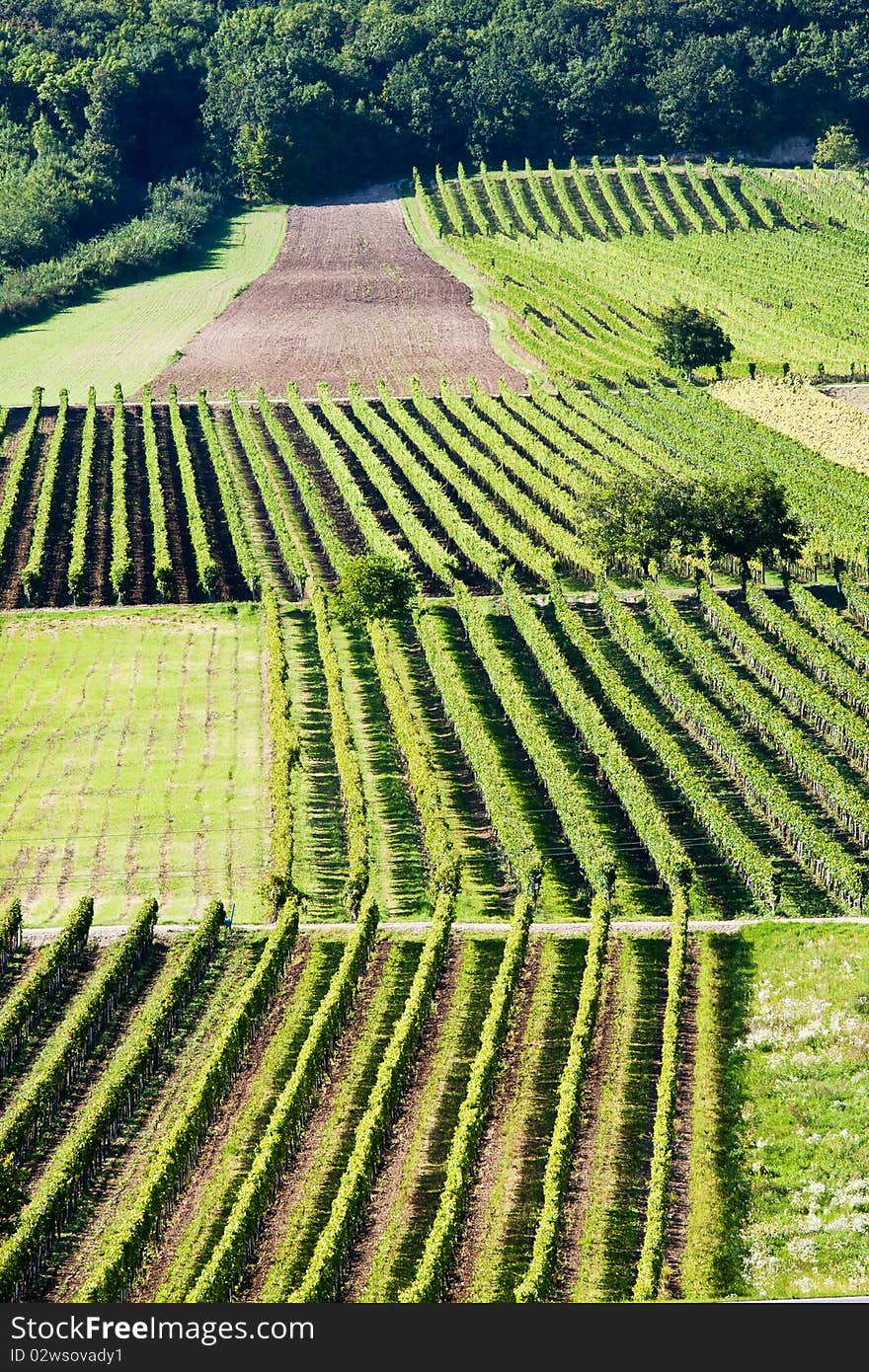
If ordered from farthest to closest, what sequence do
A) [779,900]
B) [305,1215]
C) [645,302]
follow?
[645,302], [779,900], [305,1215]

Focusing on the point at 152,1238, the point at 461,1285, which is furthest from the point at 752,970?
the point at 152,1238

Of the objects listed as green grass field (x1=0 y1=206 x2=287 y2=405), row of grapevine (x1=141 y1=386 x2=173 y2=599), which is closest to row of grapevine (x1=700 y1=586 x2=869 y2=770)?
row of grapevine (x1=141 y1=386 x2=173 y2=599)

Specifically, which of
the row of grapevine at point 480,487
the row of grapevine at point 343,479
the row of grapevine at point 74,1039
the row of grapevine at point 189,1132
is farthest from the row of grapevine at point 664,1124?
the row of grapevine at point 343,479

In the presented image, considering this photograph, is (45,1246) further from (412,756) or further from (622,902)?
(412,756)

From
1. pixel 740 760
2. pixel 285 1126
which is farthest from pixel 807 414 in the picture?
pixel 285 1126

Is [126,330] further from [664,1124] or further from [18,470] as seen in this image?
[664,1124]

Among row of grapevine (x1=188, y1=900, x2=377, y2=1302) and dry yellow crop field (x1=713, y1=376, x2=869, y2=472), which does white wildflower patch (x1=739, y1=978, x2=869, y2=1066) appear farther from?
dry yellow crop field (x1=713, y1=376, x2=869, y2=472)
